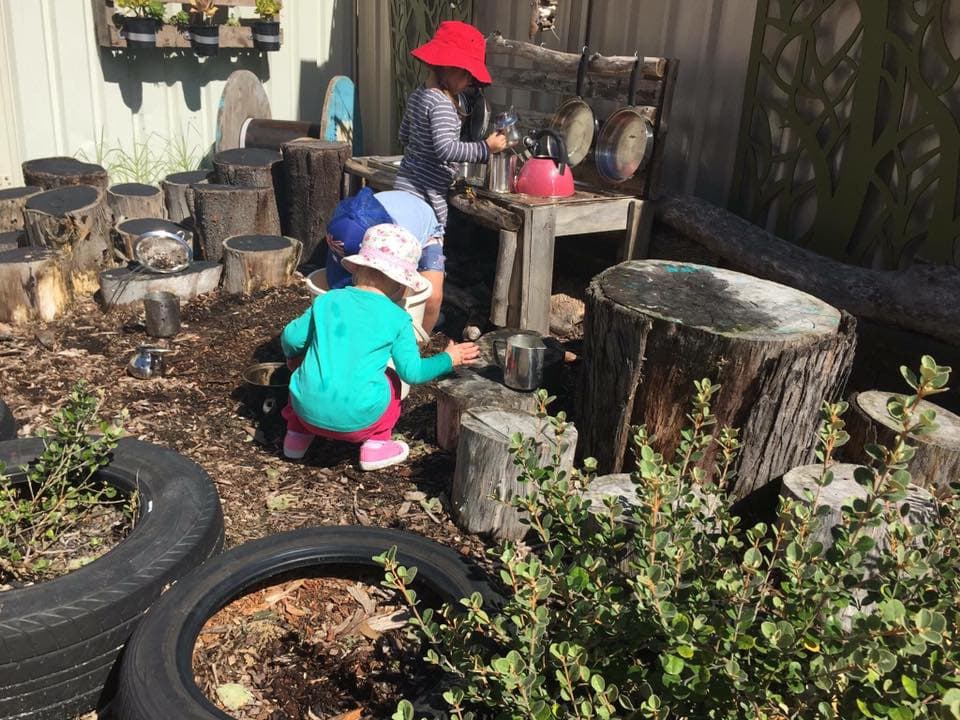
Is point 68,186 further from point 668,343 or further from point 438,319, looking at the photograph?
point 668,343

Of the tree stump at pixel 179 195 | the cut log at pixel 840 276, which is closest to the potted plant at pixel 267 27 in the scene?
the tree stump at pixel 179 195

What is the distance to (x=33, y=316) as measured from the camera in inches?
219

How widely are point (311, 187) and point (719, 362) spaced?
4.21 m

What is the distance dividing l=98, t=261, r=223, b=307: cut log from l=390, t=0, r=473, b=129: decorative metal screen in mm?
2819

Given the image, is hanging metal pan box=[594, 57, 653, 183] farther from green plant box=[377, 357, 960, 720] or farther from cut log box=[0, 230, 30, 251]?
cut log box=[0, 230, 30, 251]

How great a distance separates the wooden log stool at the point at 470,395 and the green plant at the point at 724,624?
150 cm

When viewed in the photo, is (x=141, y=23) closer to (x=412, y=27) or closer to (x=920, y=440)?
(x=412, y=27)

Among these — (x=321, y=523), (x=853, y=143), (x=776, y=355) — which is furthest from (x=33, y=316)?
(x=853, y=143)

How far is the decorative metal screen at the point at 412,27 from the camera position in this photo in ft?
23.8

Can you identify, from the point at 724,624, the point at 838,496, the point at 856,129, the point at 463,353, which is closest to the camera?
the point at 724,624

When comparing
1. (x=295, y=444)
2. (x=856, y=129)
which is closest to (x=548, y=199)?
(x=856, y=129)

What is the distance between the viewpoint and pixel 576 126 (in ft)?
18.6

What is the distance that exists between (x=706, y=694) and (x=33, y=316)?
5069mm

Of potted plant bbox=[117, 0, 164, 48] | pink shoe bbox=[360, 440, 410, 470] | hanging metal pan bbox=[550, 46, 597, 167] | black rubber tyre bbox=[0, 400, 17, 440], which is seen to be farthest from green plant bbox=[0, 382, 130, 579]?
potted plant bbox=[117, 0, 164, 48]
